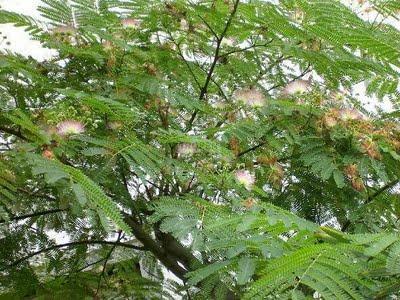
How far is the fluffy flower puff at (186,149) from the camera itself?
9.18 ft

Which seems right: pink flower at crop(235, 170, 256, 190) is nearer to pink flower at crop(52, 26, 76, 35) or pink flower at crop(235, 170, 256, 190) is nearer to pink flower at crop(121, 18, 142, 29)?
pink flower at crop(121, 18, 142, 29)

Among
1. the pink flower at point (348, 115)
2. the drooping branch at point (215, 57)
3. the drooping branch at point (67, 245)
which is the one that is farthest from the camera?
the drooping branch at point (67, 245)

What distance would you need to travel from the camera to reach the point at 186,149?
2811 mm

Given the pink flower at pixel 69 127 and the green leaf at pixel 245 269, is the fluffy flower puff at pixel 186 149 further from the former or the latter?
the green leaf at pixel 245 269

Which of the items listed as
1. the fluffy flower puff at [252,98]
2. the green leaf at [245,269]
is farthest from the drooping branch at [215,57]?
the green leaf at [245,269]

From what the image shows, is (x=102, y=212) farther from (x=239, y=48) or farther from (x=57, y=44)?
(x=239, y=48)

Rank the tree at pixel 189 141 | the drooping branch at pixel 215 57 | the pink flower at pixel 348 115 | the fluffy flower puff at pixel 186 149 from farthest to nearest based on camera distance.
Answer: the drooping branch at pixel 215 57, the pink flower at pixel 348 115, the fluffy flower puff at pixel 186 149, the tree at pixel 189 141

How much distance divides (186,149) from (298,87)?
2.45ft

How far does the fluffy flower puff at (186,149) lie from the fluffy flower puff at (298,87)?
27.0 inches

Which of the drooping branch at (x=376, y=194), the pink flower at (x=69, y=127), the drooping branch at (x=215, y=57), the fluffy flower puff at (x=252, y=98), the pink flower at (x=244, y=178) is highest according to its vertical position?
the drooping branch at (x=215, y=57)

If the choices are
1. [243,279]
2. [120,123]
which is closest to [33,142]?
[120,123]

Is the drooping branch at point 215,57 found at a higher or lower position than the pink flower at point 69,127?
higher

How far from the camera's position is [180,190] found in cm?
297

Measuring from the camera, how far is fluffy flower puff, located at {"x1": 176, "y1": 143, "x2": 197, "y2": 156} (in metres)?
2.80
